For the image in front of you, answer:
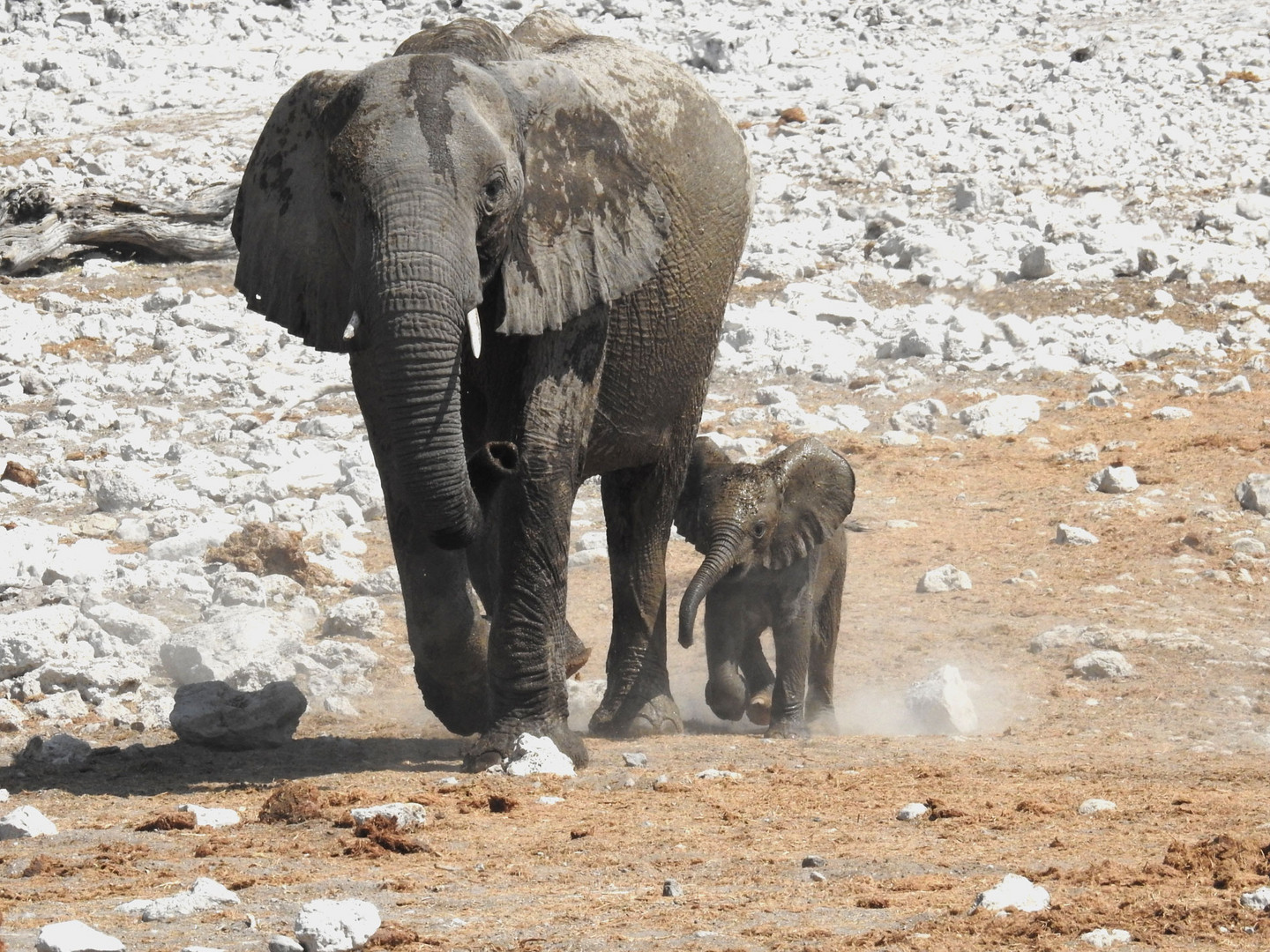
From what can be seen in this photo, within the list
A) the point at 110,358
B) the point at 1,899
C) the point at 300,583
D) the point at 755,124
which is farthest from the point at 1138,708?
the point at 755,124

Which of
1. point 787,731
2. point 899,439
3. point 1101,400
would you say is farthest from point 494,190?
→ point 1101,400

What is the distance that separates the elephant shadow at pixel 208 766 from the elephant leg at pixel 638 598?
1.01 metres

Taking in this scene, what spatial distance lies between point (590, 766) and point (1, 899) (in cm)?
285

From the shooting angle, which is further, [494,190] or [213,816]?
[494,190]

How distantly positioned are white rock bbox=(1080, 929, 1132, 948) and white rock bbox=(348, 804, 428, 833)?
90.6 inches

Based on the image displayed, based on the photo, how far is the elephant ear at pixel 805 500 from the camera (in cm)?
891

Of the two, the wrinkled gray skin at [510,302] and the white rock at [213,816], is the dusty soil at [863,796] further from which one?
the wrinkled gray skin at [510,302]

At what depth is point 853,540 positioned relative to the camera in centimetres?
1209

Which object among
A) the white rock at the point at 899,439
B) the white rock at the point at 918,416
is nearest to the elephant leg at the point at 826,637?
the white rock at the point at 899,439

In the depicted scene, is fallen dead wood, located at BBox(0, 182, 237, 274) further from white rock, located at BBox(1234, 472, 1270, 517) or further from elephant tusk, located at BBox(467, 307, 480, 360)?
elephant tusk, located at BBox(467, 307, 480, 360)

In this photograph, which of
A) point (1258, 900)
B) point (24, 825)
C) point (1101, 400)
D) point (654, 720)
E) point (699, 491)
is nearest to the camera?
point (1258, 900)

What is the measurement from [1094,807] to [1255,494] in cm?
663

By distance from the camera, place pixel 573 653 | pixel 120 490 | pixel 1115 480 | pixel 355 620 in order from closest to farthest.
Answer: pixel 573 653 → pixel 355 620 → pixel 120 490 → pixel 1115 480

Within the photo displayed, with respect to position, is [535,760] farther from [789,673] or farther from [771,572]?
[771,572]
